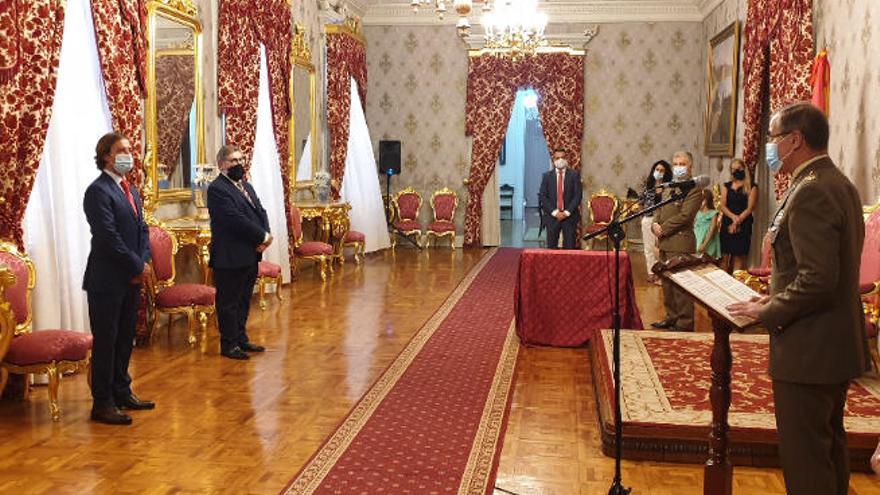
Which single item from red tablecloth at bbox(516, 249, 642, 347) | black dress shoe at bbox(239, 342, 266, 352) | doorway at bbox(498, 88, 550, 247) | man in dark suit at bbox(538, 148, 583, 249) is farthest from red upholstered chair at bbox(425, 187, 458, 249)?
black dress shoe at bbox(239, 342, 266, 352)

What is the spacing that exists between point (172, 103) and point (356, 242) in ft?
15.7

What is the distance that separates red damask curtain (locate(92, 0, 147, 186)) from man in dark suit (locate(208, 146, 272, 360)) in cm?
91

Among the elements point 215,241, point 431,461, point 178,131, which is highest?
point 178,131

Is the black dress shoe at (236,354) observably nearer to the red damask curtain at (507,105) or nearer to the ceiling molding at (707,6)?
the red damask curtain at (507,105)

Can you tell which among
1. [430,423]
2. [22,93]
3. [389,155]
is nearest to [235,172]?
[22,93]

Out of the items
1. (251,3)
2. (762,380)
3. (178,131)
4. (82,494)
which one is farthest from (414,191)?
(82,494)

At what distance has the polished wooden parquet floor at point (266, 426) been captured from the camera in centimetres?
391

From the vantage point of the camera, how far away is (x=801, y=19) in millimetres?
7969

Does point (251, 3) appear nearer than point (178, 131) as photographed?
No

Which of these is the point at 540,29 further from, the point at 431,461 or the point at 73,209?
the point at 431,461

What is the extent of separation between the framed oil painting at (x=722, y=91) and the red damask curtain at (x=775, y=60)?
34.1 inches

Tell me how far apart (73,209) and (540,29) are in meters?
6.33

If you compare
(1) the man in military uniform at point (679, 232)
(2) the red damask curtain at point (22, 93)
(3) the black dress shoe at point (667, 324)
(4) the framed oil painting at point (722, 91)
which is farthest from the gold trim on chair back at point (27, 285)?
(4) the framed oil painting at point (722, 91)

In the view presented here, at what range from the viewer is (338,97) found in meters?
12.7
